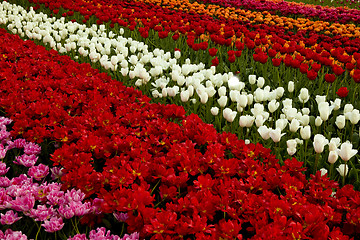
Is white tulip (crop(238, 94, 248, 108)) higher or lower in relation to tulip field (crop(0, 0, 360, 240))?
higher

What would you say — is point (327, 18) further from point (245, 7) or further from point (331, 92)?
point (331, 92)

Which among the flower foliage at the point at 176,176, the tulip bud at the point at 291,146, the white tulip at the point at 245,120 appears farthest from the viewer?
the white tulip at the point at 245,120

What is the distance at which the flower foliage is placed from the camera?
1.59 meters

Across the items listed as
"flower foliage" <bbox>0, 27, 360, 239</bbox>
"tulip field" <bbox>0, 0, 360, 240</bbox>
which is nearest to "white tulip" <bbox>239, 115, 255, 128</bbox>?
"tulip field" <bbox>0, 0, 360, 240</bbox>

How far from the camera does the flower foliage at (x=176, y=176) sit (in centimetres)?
159

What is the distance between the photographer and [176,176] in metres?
1.93

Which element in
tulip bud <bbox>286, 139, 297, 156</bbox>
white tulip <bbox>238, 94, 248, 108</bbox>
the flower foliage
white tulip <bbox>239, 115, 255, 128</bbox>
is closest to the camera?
the flower foliage

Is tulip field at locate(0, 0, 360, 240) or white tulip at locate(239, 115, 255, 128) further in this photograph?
white tulip at locate(239, 115, 255, 128)

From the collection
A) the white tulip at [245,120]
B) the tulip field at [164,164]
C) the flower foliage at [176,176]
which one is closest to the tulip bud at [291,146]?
the tulip field at [164,164]

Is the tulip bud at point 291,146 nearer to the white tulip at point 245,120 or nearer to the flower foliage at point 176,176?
the flower foliage at point 176,176

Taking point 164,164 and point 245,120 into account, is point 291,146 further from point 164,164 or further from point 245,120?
point 164,164

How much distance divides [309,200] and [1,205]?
5.47ft

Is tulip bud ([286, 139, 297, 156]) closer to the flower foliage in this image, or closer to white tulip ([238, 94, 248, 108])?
the flower foliage

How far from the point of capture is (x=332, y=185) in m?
1.93
